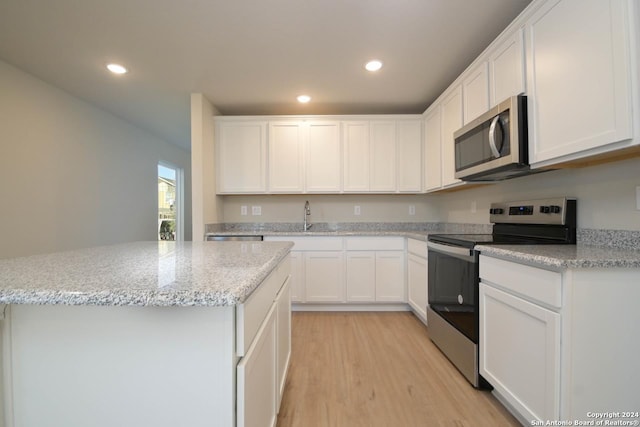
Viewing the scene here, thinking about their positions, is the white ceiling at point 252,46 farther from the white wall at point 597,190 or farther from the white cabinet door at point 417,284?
the white cabinet door at point 417,284

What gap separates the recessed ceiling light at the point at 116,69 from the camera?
8.05 feet

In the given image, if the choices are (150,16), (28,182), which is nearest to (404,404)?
(150,16)

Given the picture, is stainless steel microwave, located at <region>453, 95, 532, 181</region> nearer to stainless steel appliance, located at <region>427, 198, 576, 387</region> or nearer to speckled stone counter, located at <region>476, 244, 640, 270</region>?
stainless steel appliance, located at <region>427, 198, 576, 387</region>

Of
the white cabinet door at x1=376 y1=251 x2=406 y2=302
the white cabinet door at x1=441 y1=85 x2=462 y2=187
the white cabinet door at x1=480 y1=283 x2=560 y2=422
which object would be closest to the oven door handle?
the white cabinet door at x1=480 y1=283 x2=560 y2=422

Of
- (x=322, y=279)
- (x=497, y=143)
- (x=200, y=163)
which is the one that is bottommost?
(x=322, y=279)

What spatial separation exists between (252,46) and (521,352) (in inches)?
102

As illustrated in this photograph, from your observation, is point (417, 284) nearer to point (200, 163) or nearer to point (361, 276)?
point (361, 276)

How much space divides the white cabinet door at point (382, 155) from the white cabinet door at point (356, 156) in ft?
0.19

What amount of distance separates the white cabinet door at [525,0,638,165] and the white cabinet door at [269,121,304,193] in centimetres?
221

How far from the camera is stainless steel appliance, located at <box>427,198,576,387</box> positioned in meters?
1.66

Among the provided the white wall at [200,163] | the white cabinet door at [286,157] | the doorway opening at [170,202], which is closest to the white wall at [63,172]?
the doorway opening at [170,202]

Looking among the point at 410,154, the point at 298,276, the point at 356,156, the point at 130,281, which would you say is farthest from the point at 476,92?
the point at 130,281

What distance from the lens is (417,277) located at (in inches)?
106

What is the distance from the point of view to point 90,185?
335 cm
